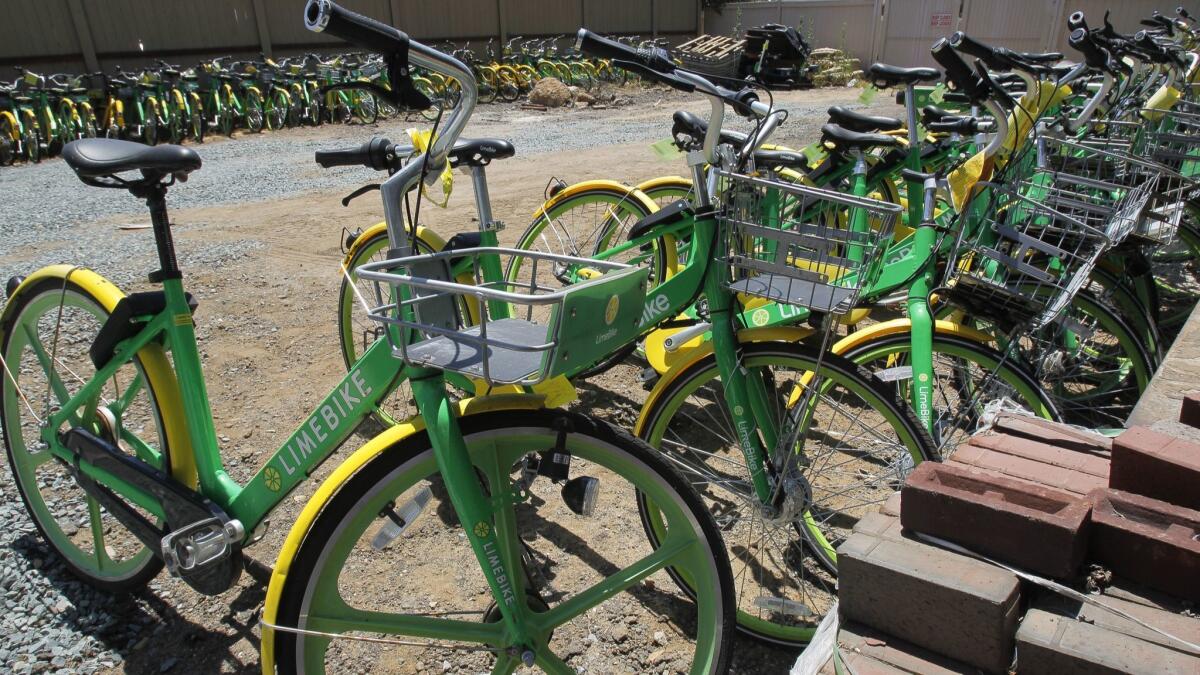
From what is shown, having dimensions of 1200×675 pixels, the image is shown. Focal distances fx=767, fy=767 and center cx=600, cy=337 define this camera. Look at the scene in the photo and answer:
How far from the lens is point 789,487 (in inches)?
88.7

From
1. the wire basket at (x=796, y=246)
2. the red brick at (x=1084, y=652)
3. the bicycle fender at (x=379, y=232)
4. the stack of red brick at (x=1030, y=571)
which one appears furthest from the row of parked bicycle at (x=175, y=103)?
the red brick at (x=1084, y=652)

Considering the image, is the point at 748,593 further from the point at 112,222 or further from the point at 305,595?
the point at 112,222

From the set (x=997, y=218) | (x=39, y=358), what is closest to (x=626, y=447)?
(x=997, y=218)

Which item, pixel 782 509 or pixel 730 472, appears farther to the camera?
pixel 730 472

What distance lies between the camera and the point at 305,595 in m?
1.60

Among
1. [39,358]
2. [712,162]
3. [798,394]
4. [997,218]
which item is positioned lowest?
[798,394]

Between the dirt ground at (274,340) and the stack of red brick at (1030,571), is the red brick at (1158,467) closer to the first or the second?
the stack of red brick at (1030,571)

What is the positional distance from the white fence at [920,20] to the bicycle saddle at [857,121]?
685 inches

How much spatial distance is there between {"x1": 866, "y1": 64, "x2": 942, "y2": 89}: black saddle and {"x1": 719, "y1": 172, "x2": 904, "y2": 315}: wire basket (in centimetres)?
186

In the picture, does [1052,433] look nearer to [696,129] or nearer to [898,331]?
[898,331]

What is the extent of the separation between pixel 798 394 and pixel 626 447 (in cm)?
89

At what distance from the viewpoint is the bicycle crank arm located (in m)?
1.96

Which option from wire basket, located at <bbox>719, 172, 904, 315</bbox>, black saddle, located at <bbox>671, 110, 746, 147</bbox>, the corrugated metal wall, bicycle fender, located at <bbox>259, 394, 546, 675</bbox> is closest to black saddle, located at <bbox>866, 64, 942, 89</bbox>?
black saddle, located at <bbox>671, 110, 746, 147</bbox>

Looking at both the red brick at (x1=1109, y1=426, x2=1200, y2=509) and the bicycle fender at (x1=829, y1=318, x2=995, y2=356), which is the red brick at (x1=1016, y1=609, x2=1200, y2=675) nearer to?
the red brick at (x1=1109, y1=426, x2=1200, y2=509)
